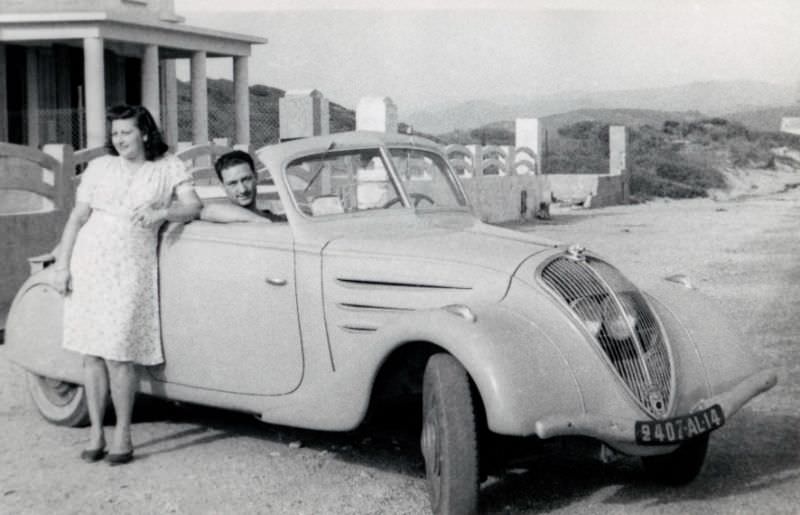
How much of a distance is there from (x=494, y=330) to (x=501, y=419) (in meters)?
0.38

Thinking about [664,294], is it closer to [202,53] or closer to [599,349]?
[599,349]

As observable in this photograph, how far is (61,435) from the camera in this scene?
19.8ft

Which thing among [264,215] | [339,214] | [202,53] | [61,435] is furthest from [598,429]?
[202,53]

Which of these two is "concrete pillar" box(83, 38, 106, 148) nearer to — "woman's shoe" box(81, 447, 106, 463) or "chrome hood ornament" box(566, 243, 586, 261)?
"woman's shoe" box(81, 447, 106, 463)

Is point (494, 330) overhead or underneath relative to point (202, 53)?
underneath

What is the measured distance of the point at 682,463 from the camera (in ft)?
16.2

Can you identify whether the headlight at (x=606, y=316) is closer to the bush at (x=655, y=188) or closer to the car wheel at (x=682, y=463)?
the car wheel at (x=682, y=463)

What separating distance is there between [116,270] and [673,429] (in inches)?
106

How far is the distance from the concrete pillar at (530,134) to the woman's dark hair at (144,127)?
65.8 feet

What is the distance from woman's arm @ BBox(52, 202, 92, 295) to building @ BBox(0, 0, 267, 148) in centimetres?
1596

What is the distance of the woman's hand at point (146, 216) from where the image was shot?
5480 millimetres

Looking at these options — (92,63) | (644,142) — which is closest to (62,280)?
(92,63)

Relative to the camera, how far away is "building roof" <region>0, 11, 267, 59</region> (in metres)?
21.7

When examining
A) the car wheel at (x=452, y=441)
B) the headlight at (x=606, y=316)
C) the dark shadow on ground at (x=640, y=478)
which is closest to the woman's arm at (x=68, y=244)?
the car wheel at (x=452, y=441)
